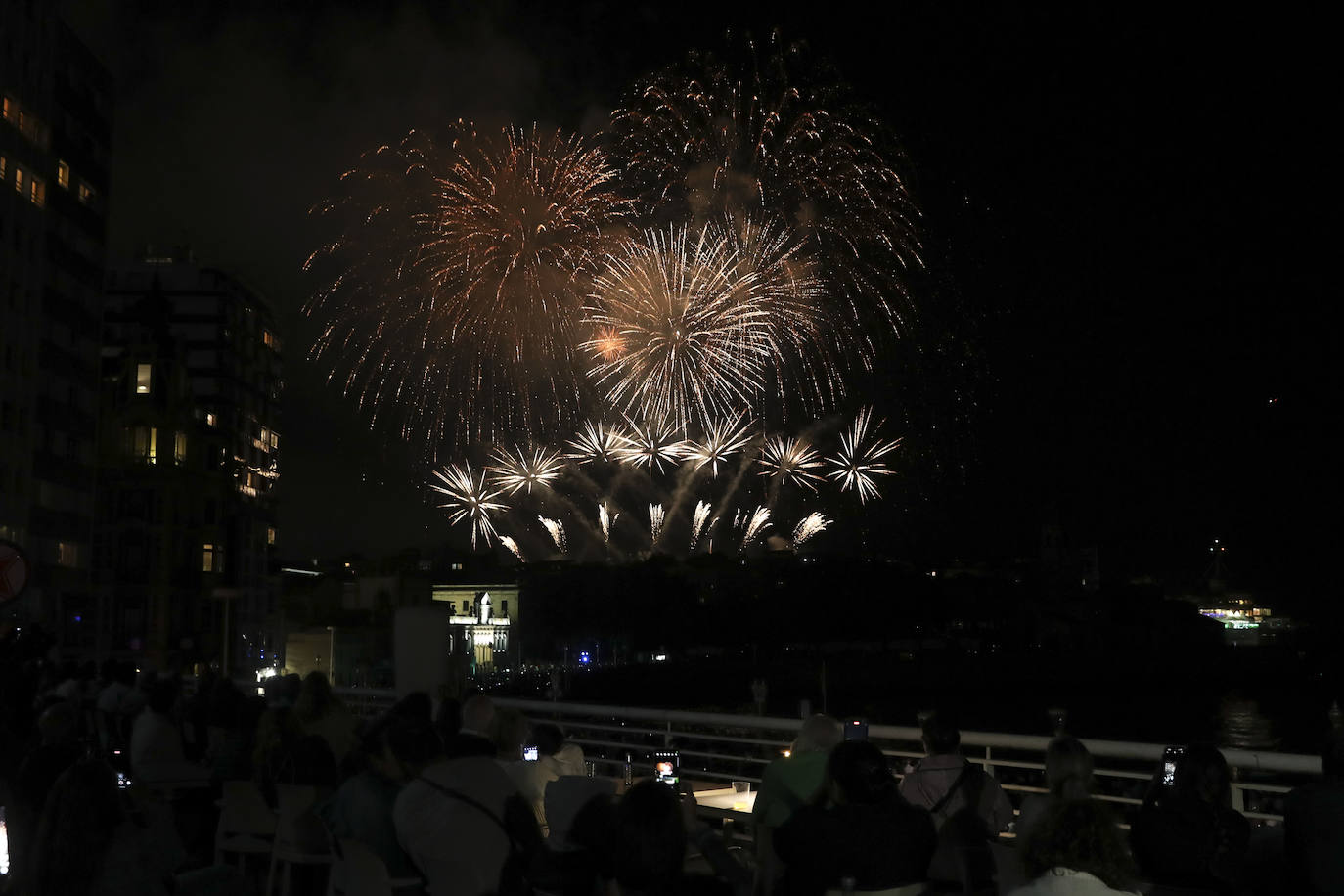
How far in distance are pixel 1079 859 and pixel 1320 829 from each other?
1355 millimetres

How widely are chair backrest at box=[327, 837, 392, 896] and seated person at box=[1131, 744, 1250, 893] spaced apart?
2.93m

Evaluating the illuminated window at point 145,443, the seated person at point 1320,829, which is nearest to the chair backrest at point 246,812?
the seated person at point 1320,829

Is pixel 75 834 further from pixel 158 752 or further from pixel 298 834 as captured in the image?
pixel 158 752

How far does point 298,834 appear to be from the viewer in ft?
21.7

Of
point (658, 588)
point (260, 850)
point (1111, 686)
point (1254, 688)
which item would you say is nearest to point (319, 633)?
point (658, 588)

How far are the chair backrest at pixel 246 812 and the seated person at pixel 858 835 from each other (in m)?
3.60

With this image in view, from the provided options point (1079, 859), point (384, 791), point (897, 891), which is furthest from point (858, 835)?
point (384, 791)

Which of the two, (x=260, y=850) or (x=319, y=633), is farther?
(x=319, y=633)

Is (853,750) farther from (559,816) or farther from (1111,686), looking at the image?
(1111,686)

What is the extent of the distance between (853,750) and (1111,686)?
120633mm

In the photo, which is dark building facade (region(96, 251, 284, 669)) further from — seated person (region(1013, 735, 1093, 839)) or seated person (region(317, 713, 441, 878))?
seated person (region(1013, 735, 1093, 839))

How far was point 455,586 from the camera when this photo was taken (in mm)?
112312

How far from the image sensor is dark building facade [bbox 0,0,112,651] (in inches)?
1523

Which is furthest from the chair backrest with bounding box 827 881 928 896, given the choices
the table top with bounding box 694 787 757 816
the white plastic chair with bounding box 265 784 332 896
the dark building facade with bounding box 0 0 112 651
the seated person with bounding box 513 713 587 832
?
the dark building facade with bounding box 0 0 112 651
